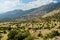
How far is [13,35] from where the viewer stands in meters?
43.9

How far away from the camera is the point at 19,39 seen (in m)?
40.3

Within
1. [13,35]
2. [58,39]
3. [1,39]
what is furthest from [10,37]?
[58,39]

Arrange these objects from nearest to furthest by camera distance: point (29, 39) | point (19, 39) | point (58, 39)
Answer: point (58, 39) < point (29, 39) < point (19, 39)

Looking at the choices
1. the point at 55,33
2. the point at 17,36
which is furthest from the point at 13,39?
the point at 55,33

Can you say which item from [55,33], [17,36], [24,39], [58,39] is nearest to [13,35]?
[17,36]

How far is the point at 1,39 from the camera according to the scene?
47.1 meters

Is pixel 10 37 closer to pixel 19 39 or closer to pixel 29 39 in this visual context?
pixel 19 39

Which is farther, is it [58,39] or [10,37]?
[10,37]

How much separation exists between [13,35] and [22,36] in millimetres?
3873

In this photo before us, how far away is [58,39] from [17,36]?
10.9 meters

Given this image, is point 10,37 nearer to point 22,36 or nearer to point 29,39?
point 22,36

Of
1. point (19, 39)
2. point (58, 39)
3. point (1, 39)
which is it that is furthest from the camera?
point (1, 39)

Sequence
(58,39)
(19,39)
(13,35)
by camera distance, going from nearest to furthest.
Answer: (58,39) → (19,39) → (13,35)

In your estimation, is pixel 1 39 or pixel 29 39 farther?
pixel 1 39
